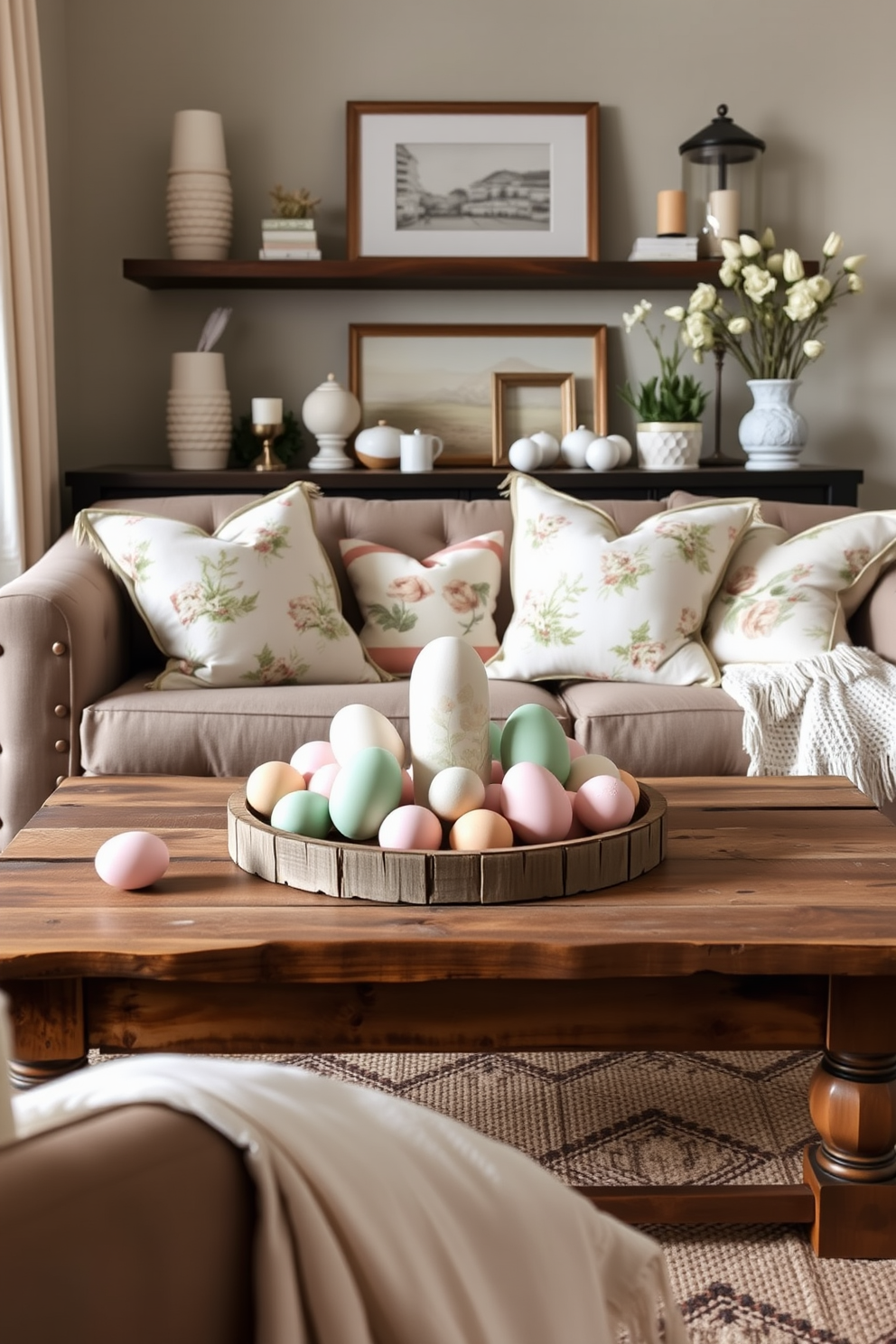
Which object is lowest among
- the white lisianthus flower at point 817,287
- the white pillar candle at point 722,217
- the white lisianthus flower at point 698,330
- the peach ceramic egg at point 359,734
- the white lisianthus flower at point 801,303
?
the peach ceramic egg at point 359,734

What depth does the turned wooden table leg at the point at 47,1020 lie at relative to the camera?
148cm

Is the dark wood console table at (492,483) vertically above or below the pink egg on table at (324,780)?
above

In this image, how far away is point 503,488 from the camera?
328 cm

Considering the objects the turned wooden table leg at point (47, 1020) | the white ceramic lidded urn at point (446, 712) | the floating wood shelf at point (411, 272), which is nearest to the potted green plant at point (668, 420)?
the floating wood shelf at point (411, 272)

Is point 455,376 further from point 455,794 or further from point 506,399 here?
point 455,794

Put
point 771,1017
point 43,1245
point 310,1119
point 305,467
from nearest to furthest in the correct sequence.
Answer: point 43,1245 → point 310,1119 → point 771,1017 → point 305,467

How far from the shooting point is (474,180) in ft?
12.7

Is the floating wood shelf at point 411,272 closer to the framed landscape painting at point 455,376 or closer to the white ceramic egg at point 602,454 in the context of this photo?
the framed landscape painting at point 455,376

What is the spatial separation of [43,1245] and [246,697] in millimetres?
2221

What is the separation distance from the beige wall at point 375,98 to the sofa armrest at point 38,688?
4.99ft

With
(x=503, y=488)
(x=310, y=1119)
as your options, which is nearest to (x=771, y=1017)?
(x=310, y=1119)


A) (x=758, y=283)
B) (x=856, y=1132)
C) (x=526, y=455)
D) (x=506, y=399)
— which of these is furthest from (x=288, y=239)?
(x=856, y=1132)

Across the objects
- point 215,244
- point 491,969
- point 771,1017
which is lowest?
A: point 771,1017

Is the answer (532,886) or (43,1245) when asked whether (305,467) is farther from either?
(43,1245)
